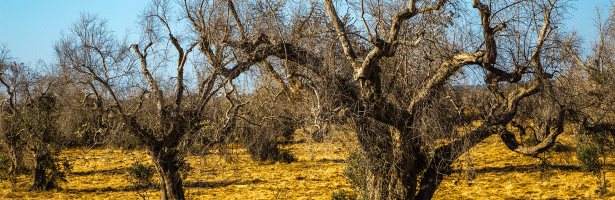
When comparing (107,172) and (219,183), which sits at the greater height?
(107,172)

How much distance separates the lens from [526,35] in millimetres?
5863

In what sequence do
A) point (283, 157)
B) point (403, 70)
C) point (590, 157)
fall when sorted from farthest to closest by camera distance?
1. point (283, 157)
2. point (590, 157)
3. point (403, 70)

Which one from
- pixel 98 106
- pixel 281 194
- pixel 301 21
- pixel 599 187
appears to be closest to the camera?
pixel 301 21

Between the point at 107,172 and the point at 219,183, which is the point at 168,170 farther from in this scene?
the point at 107,172

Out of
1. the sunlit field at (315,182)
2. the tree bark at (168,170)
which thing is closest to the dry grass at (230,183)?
the sunlit field at (315,182)

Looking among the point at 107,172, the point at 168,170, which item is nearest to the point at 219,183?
the point at 168,170

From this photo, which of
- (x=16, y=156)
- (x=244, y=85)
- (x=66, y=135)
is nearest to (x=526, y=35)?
(x=244, y=85)

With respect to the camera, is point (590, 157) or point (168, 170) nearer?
point (168, 170)

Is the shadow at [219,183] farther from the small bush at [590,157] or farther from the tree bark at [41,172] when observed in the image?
the small bush at [590,157]

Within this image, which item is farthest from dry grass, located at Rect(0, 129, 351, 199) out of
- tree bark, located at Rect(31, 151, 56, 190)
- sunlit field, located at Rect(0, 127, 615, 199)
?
tree bark, located at Rect(31, 151, 56, 190)

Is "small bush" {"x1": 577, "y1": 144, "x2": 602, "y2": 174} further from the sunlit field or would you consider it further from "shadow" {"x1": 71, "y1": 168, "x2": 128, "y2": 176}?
"shadow" {"x1": 71, "y1": 168, "x2": 128, "y2": 176}

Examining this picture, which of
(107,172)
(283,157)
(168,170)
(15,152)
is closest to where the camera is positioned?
(168,170)

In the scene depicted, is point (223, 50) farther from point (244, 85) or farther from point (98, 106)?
point (98, 106)

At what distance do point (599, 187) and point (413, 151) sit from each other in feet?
17.7
